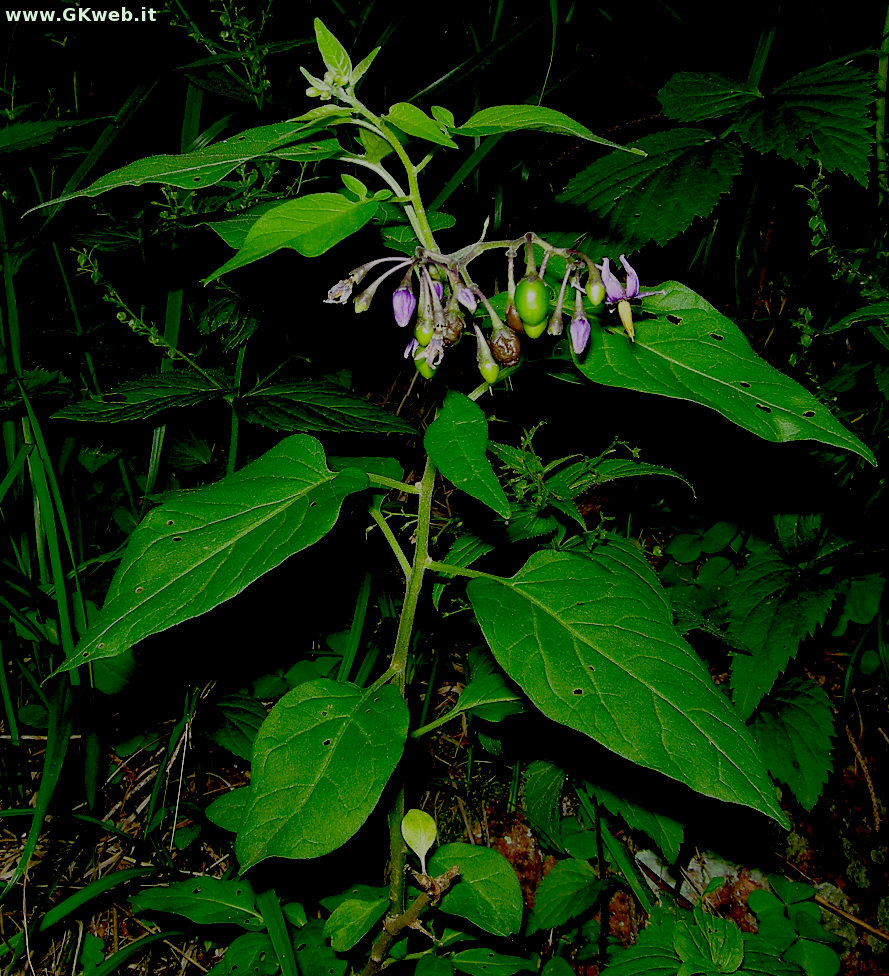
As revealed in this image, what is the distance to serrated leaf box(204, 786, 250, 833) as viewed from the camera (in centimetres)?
160

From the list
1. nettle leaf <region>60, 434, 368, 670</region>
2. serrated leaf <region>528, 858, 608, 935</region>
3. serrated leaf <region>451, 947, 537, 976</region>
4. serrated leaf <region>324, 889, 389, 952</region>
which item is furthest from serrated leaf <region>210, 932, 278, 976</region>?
nettle leaf <region>60, 434, 368, 670</region>

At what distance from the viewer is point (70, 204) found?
2.16 meters

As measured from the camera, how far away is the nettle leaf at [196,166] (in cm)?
88

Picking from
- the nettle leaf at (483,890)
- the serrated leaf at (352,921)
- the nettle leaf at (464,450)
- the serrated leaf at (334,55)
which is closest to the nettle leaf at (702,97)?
the serrated leaf at (334,55)

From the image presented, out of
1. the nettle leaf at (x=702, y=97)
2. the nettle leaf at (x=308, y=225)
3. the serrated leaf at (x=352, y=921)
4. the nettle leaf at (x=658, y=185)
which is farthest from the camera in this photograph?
the nettle leaf at (x=702, y=97)

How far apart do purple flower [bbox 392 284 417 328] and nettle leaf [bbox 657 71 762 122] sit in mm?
1247

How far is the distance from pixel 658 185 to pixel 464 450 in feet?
3.91

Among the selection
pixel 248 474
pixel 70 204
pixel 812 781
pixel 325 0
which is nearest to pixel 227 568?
pixel 248 474

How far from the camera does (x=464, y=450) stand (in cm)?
97

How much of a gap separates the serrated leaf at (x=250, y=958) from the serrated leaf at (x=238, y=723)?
0.46 meters

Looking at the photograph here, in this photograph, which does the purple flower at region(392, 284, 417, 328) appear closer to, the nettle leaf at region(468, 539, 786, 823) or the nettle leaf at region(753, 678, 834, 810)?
the nettle leaf at region(468, 539, 786, 823)

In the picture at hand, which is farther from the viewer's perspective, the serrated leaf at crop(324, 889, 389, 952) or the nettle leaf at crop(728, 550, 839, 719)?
the nettle leaf at crop(728, 550, 839, 719)

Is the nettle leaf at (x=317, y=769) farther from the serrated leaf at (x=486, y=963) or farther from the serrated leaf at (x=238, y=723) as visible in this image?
the serrated leaf at (x=238, y=723)

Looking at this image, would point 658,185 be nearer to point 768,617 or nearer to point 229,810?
point 768,617
